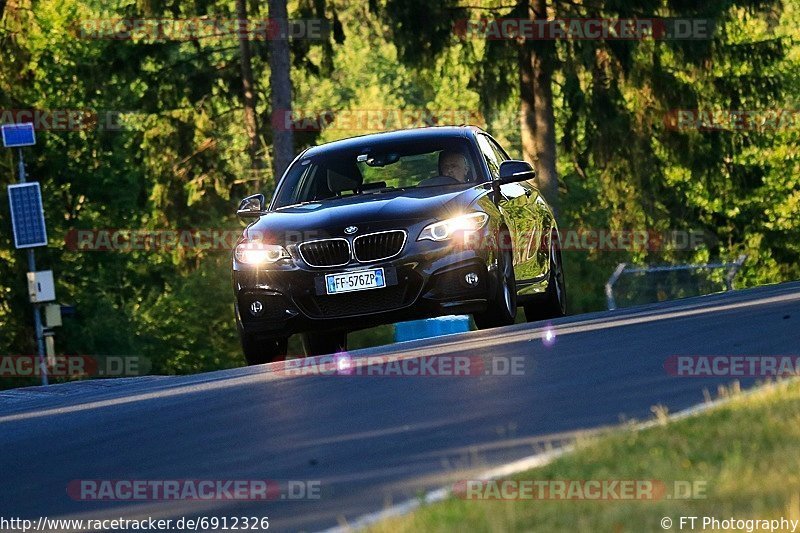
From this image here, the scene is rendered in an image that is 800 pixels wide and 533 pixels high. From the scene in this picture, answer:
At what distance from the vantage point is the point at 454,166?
647 inches

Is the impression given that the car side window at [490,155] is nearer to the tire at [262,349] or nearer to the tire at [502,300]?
the tire at [502,300]

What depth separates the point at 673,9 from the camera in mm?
38156

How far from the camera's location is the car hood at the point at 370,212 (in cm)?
1495

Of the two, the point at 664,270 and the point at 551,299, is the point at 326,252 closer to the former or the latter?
the point at 551,299

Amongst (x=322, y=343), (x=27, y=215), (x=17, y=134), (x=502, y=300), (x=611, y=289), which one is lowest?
(x=27, y=215)

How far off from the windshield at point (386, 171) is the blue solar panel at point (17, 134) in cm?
2350

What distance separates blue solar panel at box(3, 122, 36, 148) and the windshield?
77.1 feet

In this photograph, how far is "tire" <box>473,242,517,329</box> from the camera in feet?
50.6

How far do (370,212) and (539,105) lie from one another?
2373cm

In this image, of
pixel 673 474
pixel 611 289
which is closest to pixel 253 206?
pixel 673 474

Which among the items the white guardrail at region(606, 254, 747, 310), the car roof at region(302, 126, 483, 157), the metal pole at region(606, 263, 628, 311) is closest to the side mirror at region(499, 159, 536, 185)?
the car roof at region(302, 126, 483, 157)

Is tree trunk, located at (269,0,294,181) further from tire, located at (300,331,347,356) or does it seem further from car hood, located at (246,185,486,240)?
car hood, located at (246,185,486,240)

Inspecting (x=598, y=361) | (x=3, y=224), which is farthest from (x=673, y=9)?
(x=598, y=361)

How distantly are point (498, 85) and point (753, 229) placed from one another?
30.2m
